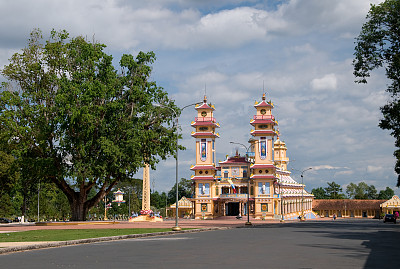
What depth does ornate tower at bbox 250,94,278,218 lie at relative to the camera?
96.1 meters

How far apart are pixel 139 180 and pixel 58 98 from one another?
342 feet

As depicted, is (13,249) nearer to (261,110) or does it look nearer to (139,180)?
(261,110)

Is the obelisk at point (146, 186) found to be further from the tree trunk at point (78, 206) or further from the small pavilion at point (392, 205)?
the small pavilion at point (392, 205)

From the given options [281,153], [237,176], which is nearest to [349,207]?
[281,153]

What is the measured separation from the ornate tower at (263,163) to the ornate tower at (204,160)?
7.46m

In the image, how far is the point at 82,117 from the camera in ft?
163

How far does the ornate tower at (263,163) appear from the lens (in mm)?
96062

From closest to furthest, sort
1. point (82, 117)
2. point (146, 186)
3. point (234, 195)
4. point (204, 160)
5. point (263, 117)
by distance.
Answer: point (82, 117) < point (146, 186) < point (263, 117) < point (234, 195) < point (204, 160)

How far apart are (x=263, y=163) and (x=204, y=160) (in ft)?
35.0

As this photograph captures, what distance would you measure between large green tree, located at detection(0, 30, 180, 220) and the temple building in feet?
136

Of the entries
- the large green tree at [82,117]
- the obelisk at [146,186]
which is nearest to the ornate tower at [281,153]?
the obelisk at [146,186]

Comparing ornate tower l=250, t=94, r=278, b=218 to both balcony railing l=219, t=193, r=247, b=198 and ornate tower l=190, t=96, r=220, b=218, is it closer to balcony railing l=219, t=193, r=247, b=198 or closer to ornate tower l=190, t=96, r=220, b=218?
balcony railing l=219, t=193, r=247, b=198

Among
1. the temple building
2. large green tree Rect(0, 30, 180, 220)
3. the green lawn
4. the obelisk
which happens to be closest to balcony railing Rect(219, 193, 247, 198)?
the temple building

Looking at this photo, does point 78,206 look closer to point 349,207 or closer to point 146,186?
point 146,186
